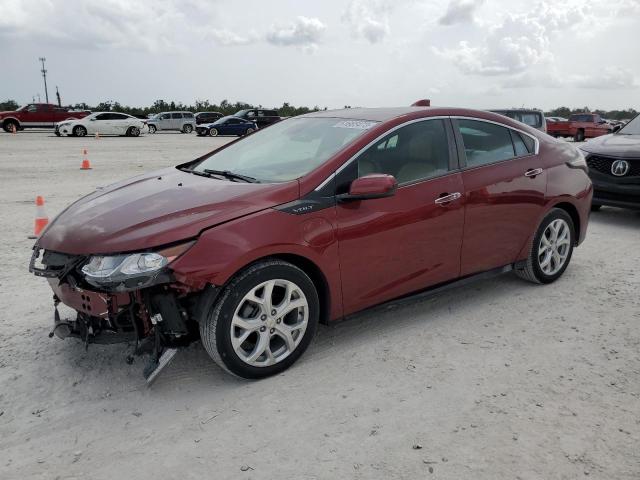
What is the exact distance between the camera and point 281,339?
349 cm

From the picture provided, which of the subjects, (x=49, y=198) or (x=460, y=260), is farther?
(x=49, y=198)

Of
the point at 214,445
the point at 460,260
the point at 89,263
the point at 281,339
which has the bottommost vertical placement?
the point at 214,445

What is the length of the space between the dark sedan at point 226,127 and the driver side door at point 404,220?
99.9ft

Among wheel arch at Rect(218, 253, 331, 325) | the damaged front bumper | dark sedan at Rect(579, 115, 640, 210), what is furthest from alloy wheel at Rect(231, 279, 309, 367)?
dark sedan at Rect(579, 115, 640, 210)

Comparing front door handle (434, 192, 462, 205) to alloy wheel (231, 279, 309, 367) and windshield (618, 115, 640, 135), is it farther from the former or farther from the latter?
windshield (618, 115, 640, 135)

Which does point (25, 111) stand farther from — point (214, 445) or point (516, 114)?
point (214, 445)

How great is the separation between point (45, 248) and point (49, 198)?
663 cm

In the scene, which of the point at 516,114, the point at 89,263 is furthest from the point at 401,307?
the point at 516,114

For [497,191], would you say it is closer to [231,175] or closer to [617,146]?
[231,175]

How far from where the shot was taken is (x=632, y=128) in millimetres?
8930

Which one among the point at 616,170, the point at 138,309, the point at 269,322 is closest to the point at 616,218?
the point at 616,170

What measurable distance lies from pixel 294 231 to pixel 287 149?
3.39ft

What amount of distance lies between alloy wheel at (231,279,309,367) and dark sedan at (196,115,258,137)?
102ft

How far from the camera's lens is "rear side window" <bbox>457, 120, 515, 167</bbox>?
4371 mm
